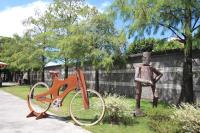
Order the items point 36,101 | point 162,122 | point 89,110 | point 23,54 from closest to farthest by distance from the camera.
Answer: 1. point 162,122
2. point 89,110
3. point 36,101
4. point 23,54

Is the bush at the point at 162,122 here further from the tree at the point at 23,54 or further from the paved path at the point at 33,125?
the tree at the point at 23,54

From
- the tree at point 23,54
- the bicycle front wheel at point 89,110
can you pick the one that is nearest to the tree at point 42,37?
the tree at point 23,54

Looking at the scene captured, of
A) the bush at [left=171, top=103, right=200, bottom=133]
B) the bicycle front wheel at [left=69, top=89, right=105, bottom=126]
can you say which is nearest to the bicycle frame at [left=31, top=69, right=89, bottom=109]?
the bicycle front wheel at [left=69, top=89, right=105, bottom=126]

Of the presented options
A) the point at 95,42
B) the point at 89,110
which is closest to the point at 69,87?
the point at 89,110

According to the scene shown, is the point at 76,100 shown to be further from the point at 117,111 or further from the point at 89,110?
the point at 117,111

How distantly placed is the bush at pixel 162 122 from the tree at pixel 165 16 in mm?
3352

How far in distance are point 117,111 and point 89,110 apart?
1.56 meters

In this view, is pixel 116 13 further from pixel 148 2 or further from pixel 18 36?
pixel 18 36

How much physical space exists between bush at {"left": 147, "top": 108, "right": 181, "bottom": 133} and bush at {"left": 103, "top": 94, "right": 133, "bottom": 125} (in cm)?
61

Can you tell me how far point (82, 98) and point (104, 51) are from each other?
10279 millimetres

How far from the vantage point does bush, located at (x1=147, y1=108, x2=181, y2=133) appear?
9.31 meters

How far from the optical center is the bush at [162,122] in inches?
367

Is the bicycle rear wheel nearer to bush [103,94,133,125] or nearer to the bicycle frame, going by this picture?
the bicycle frame

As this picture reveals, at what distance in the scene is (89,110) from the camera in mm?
12094
